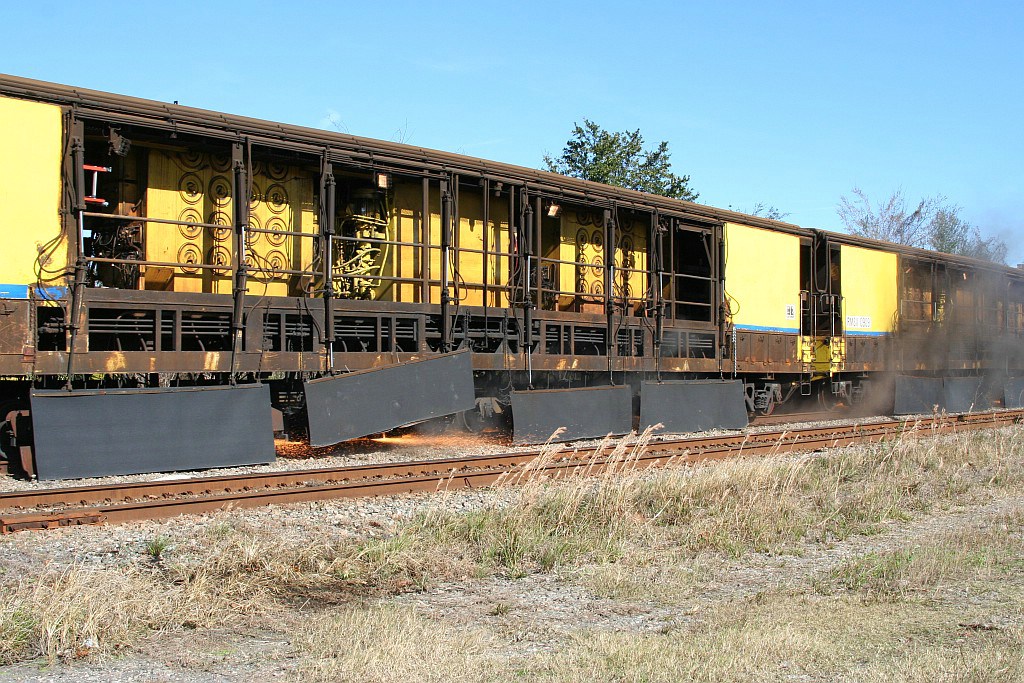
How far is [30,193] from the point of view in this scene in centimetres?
977

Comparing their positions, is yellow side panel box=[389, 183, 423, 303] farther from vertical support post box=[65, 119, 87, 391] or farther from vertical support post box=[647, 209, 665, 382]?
vertical support post box=[647, 209, 665, 382]

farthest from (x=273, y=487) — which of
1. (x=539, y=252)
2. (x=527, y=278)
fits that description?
(x=539, y=252)

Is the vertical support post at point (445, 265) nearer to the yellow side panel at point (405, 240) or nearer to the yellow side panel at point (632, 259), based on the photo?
the yellow side panel at point (405, 240)

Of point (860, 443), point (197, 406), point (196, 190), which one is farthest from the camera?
point (860, 443)

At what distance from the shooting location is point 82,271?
32.6ft

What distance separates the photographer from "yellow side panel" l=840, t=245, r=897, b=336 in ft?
65.6

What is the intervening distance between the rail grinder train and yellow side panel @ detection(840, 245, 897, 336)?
1.67m

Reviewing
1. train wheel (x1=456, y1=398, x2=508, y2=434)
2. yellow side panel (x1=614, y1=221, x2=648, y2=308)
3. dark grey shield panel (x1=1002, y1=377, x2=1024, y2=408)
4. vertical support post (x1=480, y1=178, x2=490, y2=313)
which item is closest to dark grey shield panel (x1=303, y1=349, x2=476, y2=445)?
vertical support post (x1=480, y1=178, x2=490, y2=313)

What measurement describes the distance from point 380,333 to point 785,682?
875 cm

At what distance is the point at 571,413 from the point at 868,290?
10.1 metres

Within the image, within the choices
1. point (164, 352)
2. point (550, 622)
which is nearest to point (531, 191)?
point (164, 352)

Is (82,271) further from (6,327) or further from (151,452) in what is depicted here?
(151,452)

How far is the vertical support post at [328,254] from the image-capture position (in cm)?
1167

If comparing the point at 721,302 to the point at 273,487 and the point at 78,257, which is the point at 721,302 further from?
the point at 78,257
